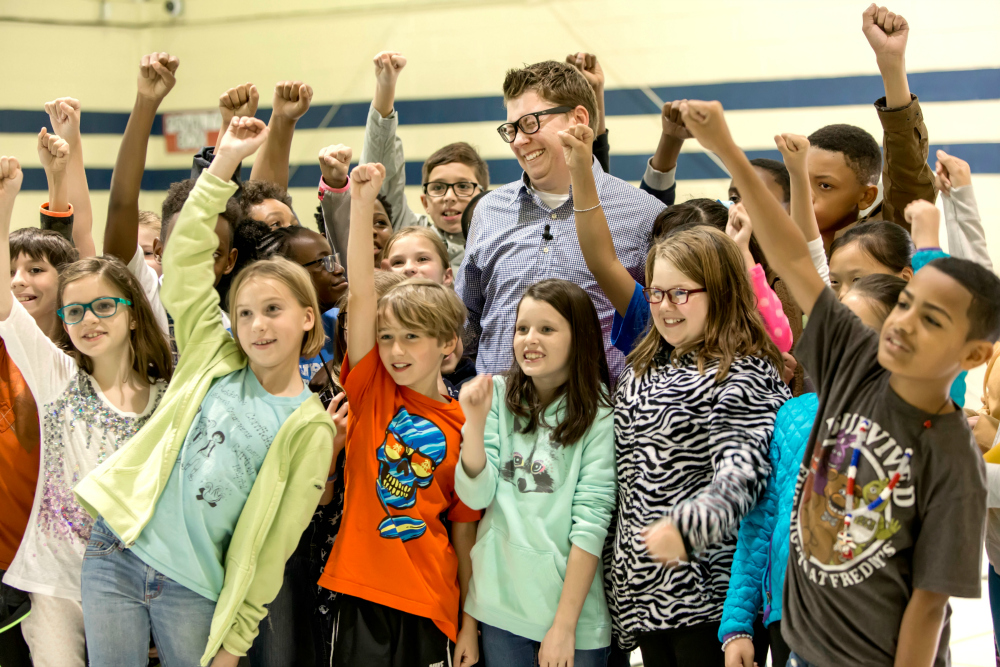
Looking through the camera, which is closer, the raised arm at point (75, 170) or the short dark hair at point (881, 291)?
the short dark hair at point (881, 291)

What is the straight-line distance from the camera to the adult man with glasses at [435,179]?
3.18m

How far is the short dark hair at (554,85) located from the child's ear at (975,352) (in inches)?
52.4

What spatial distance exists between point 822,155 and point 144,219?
2.57 m

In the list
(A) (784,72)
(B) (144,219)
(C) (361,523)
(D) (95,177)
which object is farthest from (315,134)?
(C) (361,523)

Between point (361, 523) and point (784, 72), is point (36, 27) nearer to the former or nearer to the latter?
point (784, 72)

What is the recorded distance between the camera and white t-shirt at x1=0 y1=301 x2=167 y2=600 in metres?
2.10

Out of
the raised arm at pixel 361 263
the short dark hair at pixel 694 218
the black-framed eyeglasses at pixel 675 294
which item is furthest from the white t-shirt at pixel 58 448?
the short dark hair at pixel 694 218

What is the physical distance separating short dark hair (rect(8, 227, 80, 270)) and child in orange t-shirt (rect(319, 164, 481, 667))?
0.99 metres

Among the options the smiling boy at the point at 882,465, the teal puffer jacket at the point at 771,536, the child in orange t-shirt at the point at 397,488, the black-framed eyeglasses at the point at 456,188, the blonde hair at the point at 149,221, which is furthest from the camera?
the black-framed eyeglasses at the point at 456,188

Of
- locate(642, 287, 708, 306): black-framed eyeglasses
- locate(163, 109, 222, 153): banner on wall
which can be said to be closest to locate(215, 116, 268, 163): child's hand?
locate(642, 287, 708, 306): black-framed eyeglasses

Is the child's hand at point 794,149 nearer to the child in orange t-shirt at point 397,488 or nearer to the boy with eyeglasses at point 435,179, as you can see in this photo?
the child in orange t-shirt at point 397,488

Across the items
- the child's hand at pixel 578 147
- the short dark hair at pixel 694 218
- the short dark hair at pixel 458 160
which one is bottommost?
the short dark hair at pixel 694 218

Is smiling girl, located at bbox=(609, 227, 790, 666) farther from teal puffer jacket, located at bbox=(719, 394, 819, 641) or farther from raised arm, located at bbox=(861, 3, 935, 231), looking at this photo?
raised arm, located at bbox=(861, 3, 935, 231)

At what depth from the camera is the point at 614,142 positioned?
5035 millimetres
